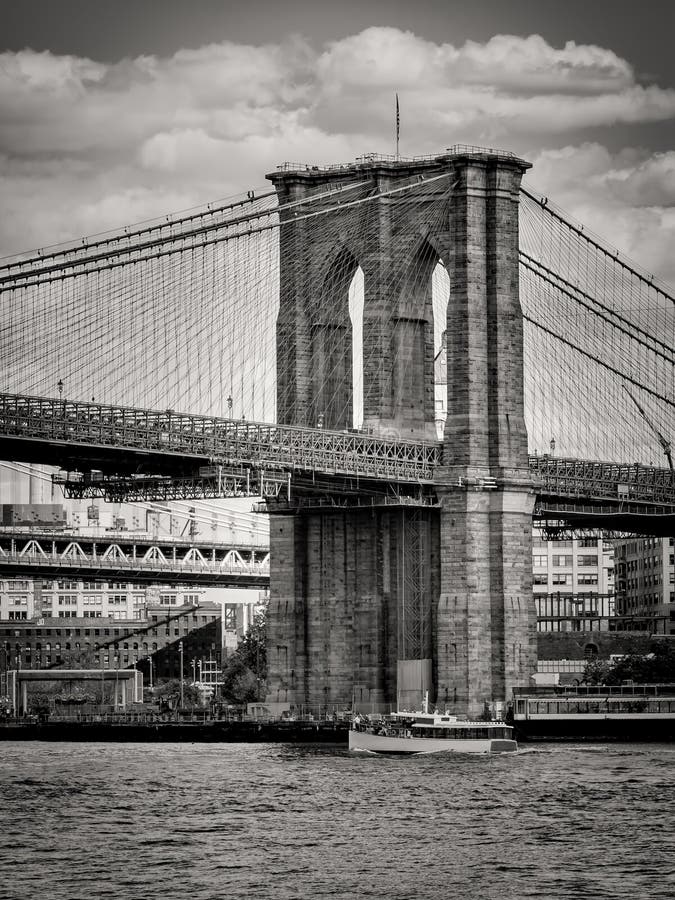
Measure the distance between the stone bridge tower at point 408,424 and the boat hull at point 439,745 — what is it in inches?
362

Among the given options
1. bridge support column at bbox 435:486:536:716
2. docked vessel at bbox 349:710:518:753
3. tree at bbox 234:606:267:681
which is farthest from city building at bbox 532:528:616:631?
docked vessel at bbox 349:710:518:753

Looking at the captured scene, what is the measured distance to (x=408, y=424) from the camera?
374ft

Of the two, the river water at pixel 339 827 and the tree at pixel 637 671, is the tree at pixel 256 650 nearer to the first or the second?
the tree at pixel 637 671

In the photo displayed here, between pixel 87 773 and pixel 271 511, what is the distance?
25.8 meters

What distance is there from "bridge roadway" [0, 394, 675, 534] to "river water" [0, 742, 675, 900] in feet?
40.2

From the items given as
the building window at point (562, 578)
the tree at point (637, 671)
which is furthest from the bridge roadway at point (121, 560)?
the tree at point (637, 671)

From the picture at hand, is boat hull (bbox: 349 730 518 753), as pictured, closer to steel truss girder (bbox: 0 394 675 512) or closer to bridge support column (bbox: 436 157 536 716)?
bridge support column (bbox: 436 157 536 716)

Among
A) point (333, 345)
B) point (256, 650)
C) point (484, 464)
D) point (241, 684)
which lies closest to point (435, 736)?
point (484, 464)

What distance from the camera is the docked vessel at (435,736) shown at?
10050 centimetres

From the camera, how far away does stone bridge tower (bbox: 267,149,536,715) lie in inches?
4360

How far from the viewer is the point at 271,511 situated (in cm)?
11462

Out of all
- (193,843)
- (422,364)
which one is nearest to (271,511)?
(422,364)

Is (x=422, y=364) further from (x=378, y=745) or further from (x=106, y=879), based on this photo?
(x=106, y=879)

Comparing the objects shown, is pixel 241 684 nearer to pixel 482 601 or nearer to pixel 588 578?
pixel 588 578
